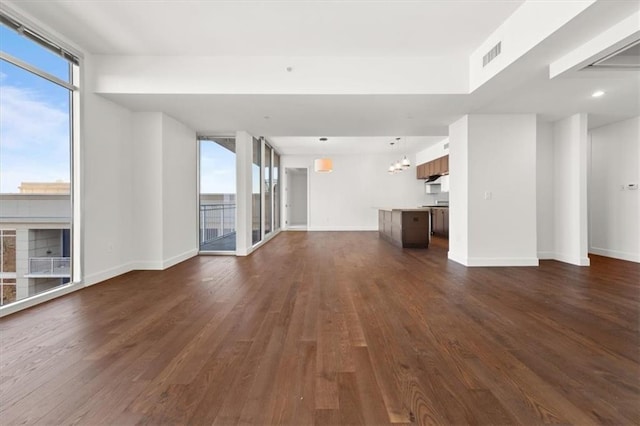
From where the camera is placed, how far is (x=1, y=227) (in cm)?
317

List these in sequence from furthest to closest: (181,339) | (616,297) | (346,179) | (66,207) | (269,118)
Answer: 1. (346,179)
2. (269,118)
3. (66,207)
4. (616,297)
5. (181,339)

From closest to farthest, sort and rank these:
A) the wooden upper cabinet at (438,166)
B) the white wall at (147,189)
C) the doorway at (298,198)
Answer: the white wall at (147,189) → the wooden upper cabinet at (438,166) → the doorway at (298,198)

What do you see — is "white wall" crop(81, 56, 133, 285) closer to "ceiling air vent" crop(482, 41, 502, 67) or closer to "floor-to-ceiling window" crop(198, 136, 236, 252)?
"floor-to-ceiling window" crop(198, 136, 236, 252)

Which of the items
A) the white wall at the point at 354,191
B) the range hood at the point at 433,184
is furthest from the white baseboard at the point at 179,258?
the range hood at the point at 433,184

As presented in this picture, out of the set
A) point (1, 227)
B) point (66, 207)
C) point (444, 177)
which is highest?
point (444, 177)

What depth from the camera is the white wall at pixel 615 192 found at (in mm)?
4855

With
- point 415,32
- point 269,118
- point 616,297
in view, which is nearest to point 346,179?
point 269,118

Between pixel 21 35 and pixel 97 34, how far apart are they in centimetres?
62

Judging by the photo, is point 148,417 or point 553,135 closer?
point 148,417

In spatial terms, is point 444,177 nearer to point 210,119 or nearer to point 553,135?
point 553,135

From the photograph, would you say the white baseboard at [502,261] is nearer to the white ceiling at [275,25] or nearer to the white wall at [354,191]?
the white ceiling at [275,25]

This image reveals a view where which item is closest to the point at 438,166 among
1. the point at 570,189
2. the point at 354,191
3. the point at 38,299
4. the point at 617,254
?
the point at 354,191

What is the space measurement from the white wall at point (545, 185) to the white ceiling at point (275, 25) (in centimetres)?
282

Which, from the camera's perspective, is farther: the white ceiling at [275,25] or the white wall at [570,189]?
the white wall at [570,189]
